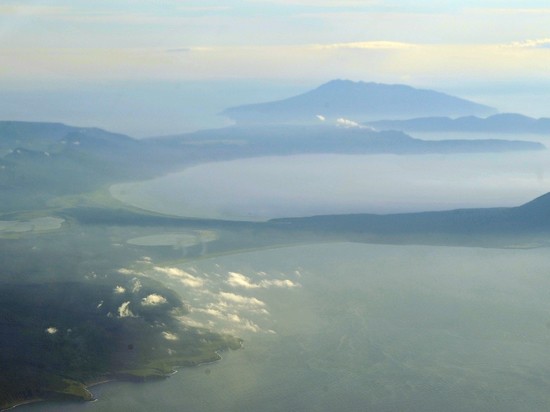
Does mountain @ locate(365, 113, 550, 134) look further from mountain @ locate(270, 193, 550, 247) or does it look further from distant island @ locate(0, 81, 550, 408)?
mountain @ locate(270, 193, 550, 247)

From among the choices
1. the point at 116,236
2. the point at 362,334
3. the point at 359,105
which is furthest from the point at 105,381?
the point at 359,105

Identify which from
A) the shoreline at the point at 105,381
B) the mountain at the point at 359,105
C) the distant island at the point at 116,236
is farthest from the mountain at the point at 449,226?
the mountain at the point at 359,105

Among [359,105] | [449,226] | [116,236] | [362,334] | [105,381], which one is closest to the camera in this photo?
[105,381]

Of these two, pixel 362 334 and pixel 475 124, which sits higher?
pixel 475 124

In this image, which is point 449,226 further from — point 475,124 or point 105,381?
point 475,124

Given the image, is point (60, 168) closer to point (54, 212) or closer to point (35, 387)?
point (54, 212)

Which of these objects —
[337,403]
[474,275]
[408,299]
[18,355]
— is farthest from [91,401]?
[474,275]

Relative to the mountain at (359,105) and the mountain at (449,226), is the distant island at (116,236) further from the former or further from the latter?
the mountain at (359,105)
